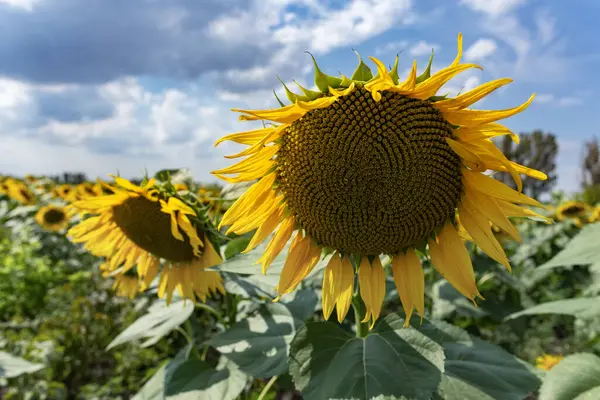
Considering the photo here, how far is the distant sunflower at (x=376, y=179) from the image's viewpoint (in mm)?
1244

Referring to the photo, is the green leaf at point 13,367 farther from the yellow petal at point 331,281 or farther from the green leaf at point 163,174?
the yellow petal at point 331,281

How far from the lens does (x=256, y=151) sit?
1364 mm

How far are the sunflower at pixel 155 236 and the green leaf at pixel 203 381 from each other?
1.20 ft

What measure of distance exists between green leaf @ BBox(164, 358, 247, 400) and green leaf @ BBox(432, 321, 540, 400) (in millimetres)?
688

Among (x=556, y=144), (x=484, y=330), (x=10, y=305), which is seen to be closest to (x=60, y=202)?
(x=10, y=305)

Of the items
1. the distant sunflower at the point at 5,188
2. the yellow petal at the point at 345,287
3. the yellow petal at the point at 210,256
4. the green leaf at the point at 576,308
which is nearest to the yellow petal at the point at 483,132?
the yellow petal at the point at 345,287

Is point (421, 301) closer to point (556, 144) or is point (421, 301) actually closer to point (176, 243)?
point (176, 243)

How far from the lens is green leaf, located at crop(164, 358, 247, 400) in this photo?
5.83 ft

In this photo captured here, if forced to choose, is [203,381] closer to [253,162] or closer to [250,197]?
[250,197]

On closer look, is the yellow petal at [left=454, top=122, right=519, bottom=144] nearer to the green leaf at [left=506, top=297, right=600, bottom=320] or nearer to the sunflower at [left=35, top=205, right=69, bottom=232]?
the green leaf at [left=506, top=297, right=600, bottom=320]

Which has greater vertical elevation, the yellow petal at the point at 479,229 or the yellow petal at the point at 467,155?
the yellow petal at the point at 467,155

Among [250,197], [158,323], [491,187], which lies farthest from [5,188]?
[491,187]

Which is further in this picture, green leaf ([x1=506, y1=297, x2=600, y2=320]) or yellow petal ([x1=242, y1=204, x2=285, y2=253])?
green leaf ([x1=506, y1=297, x2=600, y2=320])

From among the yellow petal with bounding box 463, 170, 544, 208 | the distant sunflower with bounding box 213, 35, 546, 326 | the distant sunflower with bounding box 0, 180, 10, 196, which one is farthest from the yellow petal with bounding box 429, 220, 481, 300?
the distant sunflower with bounding box 0, 180, 10, 196
